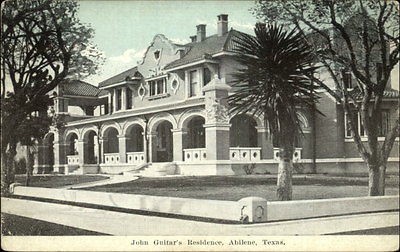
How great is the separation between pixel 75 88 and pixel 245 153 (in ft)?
15.8

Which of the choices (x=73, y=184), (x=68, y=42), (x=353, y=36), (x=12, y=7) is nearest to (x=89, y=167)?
(x=73, y=184)

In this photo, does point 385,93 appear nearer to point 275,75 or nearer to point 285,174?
point 285,174

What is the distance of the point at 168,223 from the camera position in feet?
28.9

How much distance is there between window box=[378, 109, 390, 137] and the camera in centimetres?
1181

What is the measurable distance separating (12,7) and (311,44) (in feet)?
18.7

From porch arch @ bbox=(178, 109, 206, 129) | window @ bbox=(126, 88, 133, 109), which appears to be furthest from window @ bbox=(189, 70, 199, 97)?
window @ bbox=(126, 88, 133, 109)

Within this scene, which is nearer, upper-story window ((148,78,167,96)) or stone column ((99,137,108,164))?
stone column ((99,137,108,164))

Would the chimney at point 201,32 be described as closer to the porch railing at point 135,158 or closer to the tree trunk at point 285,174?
the tree trunk at point 285,174

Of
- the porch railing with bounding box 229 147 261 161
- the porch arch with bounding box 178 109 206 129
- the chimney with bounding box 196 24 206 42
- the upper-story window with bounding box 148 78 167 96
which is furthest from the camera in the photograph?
the upper-story window with bounding box 148 78 167 96

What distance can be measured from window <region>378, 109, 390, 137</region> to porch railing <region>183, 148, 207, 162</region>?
435 cm

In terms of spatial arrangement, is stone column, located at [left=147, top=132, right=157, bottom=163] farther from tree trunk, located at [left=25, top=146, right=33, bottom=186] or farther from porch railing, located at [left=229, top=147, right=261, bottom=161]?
tree trunk, located at [left=25, top=146, right=33, bottom=186]

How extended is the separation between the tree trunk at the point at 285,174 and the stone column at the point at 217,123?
131 inches

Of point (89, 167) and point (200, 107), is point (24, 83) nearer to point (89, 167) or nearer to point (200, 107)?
point (89, 167)

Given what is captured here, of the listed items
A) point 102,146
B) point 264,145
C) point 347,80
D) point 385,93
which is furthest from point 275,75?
point 102,146
